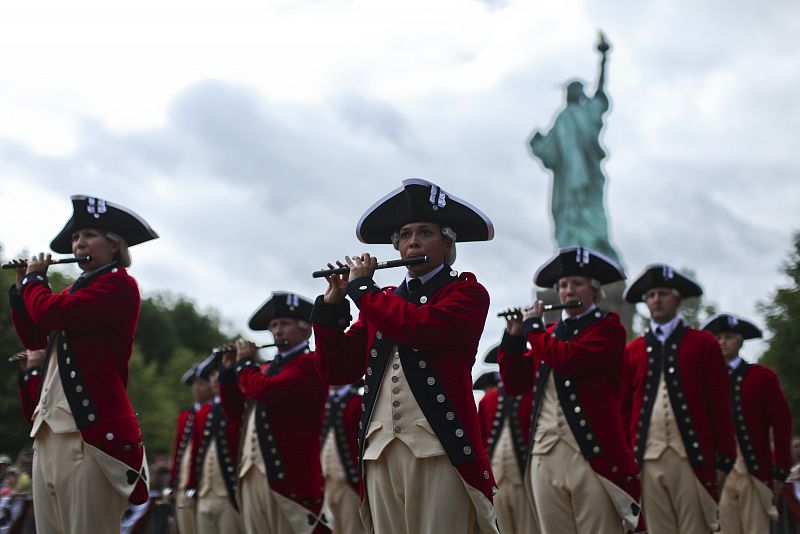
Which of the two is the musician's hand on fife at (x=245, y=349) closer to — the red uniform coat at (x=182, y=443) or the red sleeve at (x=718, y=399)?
the red uniform coat at (x=182, y=443)

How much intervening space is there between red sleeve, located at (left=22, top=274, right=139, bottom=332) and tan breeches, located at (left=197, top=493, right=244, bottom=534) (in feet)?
15.6

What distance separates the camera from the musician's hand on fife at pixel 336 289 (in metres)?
5.91

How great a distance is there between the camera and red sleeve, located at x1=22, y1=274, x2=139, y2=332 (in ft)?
22.3

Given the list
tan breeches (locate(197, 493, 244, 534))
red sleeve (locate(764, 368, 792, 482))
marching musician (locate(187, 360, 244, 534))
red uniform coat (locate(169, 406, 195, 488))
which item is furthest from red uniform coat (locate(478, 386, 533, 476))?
red uniform coat (locate(169, 406, 195, 488))

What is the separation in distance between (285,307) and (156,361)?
4513 centimetres

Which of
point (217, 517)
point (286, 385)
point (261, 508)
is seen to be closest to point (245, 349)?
point (286, 385)

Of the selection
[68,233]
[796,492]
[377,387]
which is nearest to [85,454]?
[68,233]

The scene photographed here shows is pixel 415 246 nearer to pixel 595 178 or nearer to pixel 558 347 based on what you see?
pixel 558 347

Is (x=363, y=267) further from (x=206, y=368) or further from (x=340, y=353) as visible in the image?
(x=206, y=368)

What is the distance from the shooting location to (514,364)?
314 inches

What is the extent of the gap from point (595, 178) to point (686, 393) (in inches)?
992

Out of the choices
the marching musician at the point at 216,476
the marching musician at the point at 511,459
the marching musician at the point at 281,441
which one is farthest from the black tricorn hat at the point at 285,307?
the marching musician at the point at 511,459

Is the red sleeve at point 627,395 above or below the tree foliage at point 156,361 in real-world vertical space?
below

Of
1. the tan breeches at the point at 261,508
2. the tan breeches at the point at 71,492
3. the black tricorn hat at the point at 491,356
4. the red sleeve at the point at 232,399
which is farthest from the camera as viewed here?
the black tricorn hat at the point at 491,356
